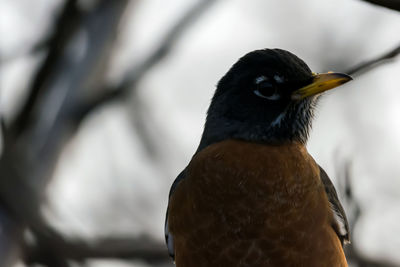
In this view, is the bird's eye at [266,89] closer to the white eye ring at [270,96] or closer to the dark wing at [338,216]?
the white eye ring at [270,96]

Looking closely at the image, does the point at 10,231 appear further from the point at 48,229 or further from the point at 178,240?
the point at 178,240

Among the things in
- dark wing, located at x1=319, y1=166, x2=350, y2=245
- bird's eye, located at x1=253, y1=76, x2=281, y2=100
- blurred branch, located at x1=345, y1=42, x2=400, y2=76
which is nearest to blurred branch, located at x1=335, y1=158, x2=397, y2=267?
dark wing, located at x1=319, y1=166, x2=350, y2=245

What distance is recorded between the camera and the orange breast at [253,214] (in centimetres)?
431

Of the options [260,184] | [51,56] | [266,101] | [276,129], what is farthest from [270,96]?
[51,56]

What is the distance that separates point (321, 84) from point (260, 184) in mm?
806

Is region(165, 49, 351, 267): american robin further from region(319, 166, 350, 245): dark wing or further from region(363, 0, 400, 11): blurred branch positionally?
region(363, 0, 400, 11): blurred branch

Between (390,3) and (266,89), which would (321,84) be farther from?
(390,3)

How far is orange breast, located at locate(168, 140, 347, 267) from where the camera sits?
14.1ft

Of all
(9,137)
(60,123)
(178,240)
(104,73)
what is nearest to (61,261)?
(9,137)

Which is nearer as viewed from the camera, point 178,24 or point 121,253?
point 121,253

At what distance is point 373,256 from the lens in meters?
4.34

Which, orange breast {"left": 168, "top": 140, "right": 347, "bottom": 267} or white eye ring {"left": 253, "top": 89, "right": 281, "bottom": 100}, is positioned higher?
white eye ring {"left": 253, "top": 89, "right": 281, "bottom": 100}

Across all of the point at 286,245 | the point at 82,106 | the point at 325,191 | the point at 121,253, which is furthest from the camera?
the point at 82,106

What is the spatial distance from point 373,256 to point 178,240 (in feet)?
4.24
